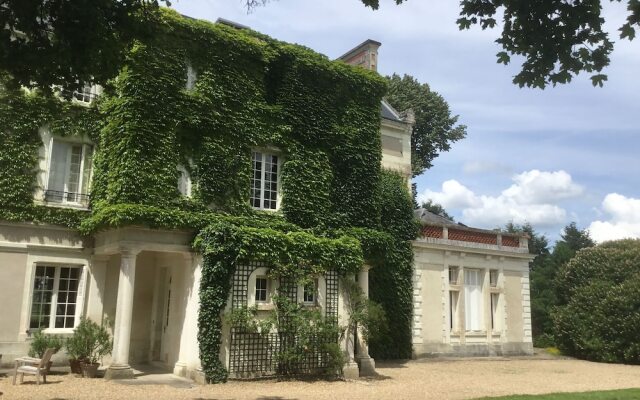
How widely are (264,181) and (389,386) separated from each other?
7393 millimetres

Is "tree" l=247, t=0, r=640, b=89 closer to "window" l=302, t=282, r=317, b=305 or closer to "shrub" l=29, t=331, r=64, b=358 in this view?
"window" l=302, t=282, r=317, b=305

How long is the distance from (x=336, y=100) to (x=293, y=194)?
3982 mm

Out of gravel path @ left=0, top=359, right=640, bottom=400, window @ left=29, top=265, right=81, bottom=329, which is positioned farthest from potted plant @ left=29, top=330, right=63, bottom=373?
window @ left=29, top=265, right=81, bottom=329

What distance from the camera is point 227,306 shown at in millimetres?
14336

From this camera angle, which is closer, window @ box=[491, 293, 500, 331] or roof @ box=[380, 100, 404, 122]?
roof @ box=[380, 100, 404, 122]

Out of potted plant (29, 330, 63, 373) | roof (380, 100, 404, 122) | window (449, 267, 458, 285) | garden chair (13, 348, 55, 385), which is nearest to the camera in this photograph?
garden chair (13, 348, 55, 385)

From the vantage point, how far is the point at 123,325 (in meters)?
13.9

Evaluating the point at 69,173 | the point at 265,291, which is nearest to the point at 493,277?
the point at 265,291

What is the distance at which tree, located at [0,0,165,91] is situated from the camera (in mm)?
8734

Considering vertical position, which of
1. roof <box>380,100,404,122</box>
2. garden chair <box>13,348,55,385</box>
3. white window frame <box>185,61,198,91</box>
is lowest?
garden chair <box>13,348,55,385</box>

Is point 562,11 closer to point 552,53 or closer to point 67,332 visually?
point 552,53

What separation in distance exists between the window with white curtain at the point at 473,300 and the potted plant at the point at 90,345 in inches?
598

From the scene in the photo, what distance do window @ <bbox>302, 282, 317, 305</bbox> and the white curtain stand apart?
768 centimetres

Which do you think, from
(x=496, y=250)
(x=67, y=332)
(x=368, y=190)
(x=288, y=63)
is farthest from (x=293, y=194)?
(x=496, y=250)
